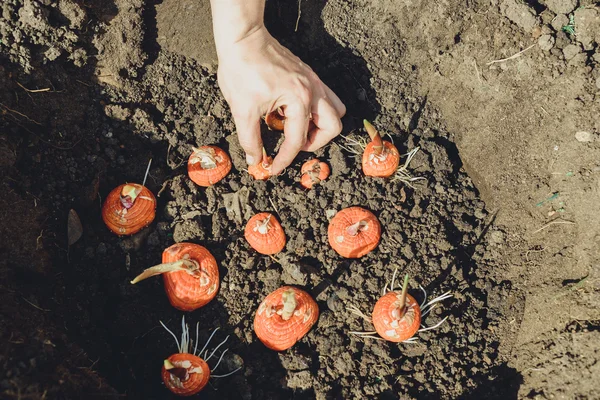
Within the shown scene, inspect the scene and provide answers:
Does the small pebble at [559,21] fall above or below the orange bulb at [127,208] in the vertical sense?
above

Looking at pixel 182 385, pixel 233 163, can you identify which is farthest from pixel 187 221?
pixel 182 385

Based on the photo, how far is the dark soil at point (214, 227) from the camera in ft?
11.9

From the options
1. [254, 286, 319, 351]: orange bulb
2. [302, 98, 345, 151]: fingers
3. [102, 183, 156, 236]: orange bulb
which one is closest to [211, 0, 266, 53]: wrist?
[302, 98, 345, 151]: fingers

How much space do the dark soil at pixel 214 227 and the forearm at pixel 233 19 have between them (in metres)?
0.91

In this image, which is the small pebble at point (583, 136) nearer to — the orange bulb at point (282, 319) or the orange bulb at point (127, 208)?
the orange bulb at point (282, 319)

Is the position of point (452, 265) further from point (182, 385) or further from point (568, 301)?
point (182, 385)

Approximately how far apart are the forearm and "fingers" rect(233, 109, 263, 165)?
56 cm

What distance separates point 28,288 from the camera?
11.1 feet

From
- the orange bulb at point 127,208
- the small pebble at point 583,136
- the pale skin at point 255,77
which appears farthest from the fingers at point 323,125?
the small pebble at point 583,136

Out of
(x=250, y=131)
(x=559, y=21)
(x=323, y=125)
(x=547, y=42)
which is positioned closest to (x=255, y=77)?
(x=250, y=131)

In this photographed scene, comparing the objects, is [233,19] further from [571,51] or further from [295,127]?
[571,51]

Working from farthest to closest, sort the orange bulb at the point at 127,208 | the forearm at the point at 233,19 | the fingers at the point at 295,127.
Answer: the orange bulb at the point at 127,208 < the fingers at the point at 295,127 < the forearm at the point at 233,19

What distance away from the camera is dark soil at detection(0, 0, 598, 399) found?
143 inches

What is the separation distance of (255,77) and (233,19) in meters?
0.46
